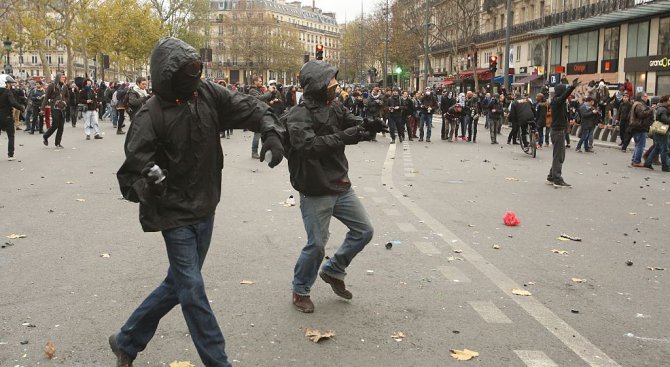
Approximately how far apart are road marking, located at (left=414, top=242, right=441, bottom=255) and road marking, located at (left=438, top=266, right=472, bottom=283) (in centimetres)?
59

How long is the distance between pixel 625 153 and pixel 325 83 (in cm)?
1704

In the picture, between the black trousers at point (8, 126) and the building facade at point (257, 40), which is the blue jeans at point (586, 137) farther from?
the building facade at point (257, 40)

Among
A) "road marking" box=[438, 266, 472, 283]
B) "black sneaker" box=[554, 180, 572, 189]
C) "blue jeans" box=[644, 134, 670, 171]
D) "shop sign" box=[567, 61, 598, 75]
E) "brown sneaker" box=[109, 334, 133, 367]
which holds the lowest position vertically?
"brown sneaker" box=[109, 334, 133, 367]

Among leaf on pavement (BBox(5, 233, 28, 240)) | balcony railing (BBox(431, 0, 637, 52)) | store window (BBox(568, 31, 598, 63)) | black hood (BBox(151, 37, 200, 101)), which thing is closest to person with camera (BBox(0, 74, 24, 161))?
leaf on pavement (BBox(5, 233, 28, 240))

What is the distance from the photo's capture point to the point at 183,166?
362 centimetres

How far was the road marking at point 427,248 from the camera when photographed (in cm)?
698

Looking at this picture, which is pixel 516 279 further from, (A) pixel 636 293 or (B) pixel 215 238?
(B) pixel 215 238

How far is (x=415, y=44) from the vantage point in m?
76.2

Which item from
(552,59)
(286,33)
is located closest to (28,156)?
(552,59)

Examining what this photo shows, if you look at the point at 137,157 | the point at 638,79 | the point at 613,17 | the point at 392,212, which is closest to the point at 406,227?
the point at 392,212

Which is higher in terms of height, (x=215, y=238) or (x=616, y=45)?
(x=616, y=45)

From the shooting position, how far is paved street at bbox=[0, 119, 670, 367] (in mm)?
4367

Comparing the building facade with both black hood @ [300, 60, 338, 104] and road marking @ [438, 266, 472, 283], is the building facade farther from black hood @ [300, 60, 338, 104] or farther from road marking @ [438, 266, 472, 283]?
black hood @ [300, 60, 338, 104]

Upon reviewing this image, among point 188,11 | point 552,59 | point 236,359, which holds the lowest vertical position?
point 236,359
